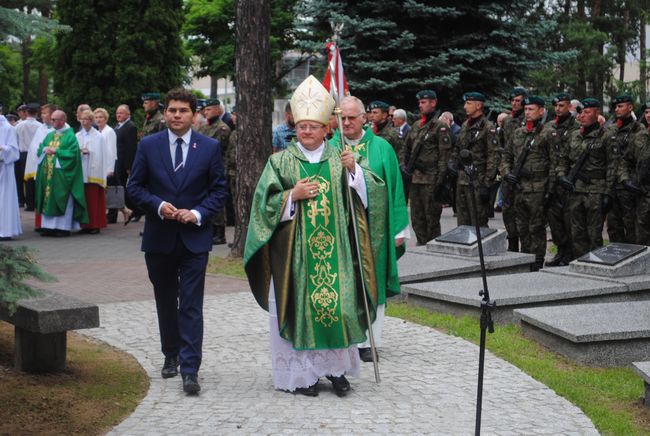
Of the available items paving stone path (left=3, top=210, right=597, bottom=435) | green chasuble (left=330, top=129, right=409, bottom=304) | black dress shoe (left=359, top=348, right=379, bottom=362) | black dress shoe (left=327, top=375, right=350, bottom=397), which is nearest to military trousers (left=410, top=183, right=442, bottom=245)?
paving stone path (left=3, top=210, right=597, bottom=435)

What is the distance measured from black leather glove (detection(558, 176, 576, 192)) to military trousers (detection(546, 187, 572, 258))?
0.41m

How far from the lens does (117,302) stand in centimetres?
1104

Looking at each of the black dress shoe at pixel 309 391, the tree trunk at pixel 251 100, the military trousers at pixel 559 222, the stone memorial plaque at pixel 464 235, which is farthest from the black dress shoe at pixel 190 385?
the military trousers at pixel 559 222

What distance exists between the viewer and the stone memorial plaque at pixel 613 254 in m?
10.8

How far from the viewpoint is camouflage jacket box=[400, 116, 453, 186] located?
1452 centimetres

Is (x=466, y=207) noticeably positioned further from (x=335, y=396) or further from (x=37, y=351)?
(x=37, y=351)

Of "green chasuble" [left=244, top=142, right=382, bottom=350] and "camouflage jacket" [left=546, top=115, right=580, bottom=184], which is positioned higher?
"camouflage jacket" [left=546, top=115, right=580, bottom=184]

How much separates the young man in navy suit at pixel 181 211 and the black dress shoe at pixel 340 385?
96cm

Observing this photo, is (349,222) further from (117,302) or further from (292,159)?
(117,302)

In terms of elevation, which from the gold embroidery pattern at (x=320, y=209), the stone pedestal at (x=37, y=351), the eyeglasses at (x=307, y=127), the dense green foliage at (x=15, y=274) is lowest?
the stone pedestal at (x=37, y=351)

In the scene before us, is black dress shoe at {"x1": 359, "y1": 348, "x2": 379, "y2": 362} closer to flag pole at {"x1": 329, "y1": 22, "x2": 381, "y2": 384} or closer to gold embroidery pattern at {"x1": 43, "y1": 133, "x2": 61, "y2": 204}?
flag pole at {"x1": 329, "y1": 22, "x2": 381, "y2": 384}

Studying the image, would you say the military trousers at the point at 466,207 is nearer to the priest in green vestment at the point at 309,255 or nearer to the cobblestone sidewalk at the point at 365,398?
the cobblestone sidewalk at the point at 365,398

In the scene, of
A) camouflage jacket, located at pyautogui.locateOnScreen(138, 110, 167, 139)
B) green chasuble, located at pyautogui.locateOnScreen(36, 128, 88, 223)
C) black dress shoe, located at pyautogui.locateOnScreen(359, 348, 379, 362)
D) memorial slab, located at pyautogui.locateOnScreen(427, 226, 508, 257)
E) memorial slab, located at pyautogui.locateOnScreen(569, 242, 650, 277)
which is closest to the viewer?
black dress shoe, located at pyautogui.locateOnScreen(359, 348, 379, 362)

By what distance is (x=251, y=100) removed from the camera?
46.3 ft
